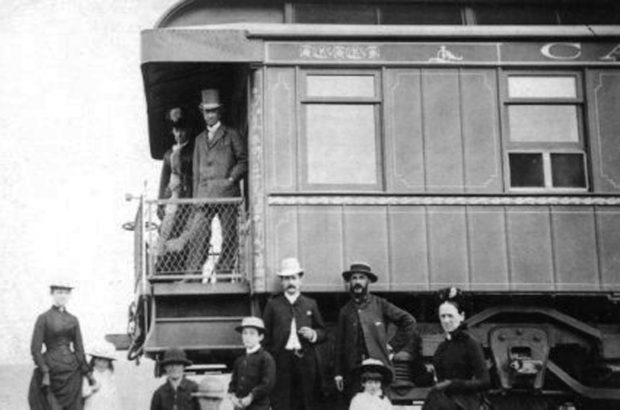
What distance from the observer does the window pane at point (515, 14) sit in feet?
40.9

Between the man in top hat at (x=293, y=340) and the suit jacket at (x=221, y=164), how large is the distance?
5.48 ft

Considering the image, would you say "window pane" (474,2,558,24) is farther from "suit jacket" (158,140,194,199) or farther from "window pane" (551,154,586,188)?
"suit jacket" (158,140,194,199)

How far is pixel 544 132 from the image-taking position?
1204cm

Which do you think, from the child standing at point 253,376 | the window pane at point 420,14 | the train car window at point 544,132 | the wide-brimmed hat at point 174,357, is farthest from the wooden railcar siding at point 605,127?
the wide-brimmed hat at point 174,357

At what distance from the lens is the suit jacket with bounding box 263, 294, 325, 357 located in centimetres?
1052

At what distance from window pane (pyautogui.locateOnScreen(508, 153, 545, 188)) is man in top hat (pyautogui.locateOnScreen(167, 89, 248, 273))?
2977mm

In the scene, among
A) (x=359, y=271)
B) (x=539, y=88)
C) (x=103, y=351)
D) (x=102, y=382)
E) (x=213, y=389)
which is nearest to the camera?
(x=213, y=389)

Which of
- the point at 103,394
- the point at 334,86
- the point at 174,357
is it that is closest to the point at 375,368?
the point at 174,357

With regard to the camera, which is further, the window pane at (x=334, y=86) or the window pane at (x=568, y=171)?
the window pane at (x=568, y=171)

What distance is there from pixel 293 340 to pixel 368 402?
1150mm

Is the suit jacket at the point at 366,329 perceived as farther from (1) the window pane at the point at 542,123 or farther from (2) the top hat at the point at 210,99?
(2) the top hat at the point at 210,99

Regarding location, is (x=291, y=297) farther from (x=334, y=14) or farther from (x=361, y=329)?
(x=334, y=14)

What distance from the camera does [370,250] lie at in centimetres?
1161

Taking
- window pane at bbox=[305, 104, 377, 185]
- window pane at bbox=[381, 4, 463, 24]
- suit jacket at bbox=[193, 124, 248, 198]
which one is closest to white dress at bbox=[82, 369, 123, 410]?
suit jacket at bbox=[193, 124, 248, 198]
